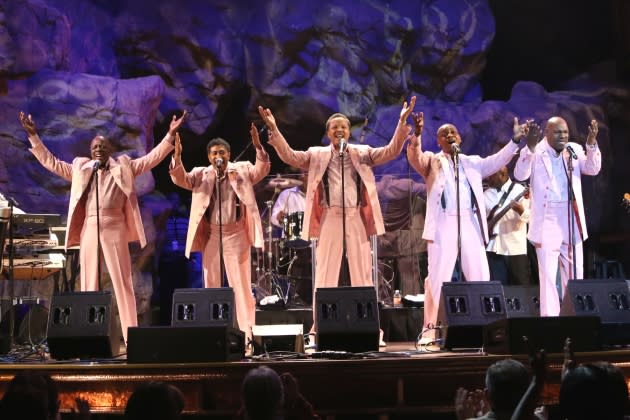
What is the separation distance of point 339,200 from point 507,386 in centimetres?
437

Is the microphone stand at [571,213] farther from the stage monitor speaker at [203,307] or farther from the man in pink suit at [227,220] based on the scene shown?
the stage monitor speaker at [203,307]

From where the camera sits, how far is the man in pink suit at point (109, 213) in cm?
755

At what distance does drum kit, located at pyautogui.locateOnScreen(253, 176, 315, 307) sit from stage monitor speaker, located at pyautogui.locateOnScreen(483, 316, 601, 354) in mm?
5879

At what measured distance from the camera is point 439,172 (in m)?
7.70

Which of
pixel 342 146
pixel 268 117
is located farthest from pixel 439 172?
pixel 268 117

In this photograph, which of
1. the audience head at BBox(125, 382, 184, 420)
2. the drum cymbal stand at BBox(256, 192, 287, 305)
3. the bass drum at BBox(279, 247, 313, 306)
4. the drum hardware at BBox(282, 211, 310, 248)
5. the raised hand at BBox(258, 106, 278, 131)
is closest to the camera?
the audience head at BBox(125, 382, 184, 420)

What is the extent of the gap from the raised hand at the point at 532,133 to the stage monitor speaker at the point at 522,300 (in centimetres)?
143

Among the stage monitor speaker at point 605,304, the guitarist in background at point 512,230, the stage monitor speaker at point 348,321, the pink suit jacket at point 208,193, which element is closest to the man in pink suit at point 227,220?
the pink suit jacket at point 208,193

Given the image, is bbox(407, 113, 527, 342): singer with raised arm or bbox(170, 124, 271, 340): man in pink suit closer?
bbox(407, 113, 527, 342): singer with raised arm

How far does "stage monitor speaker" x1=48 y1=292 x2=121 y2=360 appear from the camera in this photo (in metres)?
5.97

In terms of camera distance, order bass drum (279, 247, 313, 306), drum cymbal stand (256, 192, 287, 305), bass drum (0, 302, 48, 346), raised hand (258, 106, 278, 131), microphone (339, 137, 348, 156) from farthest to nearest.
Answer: bass drum (279, 247, 313, 306) → drum cymbal stand (256, 192, 287, 305) → bass drum (0, 302, 48, 346) → raised hand (258, 106, 278, 131) → microphone (339, 137, 348, 156)

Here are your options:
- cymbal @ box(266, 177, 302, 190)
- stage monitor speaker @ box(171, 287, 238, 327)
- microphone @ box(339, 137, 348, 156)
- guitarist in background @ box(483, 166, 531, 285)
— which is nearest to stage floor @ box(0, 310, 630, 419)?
stage monitor speaker @ box(171, 287, 238, 327)

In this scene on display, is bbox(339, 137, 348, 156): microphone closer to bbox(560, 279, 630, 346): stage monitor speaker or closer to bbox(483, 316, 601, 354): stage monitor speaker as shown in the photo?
bbox(560, 279, 630, 346): stage monitor speaker

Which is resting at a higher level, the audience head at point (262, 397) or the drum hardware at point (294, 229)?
the drum hardware at point (294, 229)
